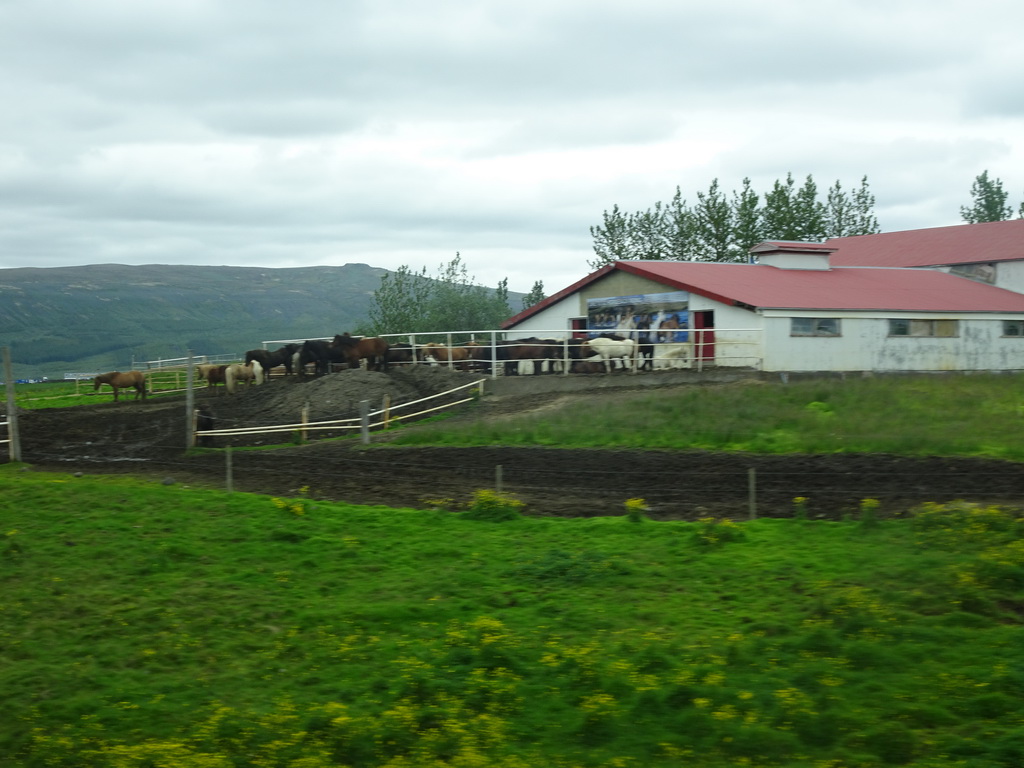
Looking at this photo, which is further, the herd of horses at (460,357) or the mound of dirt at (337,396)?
the herd of horses at (460,357)

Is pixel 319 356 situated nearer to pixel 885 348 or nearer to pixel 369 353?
pixel 369 353

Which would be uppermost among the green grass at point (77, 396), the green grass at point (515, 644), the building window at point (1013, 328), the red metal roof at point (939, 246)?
the red metal roof at point (939, 246)

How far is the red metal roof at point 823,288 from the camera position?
34.1m

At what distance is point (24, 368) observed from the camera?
5344 inches

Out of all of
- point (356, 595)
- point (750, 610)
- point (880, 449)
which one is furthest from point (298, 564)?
point (880, 449)

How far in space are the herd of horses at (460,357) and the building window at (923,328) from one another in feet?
24.9

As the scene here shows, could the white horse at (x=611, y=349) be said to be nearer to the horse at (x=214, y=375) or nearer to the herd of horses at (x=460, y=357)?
the herd of horses at (x=460, y=357)

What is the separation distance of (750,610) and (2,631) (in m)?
6.89

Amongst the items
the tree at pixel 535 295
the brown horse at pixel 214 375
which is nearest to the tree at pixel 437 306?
the tree at pixel 535 295

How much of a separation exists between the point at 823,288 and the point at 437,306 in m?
33.9

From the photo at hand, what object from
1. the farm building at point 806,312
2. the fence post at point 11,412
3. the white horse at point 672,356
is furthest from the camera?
the white horse at point 672,356

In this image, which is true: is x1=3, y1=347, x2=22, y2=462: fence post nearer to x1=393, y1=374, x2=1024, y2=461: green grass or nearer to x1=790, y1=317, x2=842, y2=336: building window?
x1=393, y1=374, x2=1024, y2=461: green grass

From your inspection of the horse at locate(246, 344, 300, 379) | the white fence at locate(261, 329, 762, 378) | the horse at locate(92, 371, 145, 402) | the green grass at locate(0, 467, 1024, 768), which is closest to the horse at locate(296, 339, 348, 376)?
Result: the horse at locate(246, 344, 300, 379)

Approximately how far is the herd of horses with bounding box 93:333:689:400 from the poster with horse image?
2.17 ft
